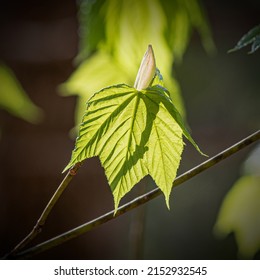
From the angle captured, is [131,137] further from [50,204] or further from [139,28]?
[139,28]

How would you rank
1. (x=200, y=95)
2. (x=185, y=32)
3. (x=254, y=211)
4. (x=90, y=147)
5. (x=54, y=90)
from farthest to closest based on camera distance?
(x=54, y=90)
(x=200, y=95)
(x=254, y=211)
(x=185, y=32)
(x=90, y=147)

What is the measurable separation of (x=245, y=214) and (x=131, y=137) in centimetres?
36

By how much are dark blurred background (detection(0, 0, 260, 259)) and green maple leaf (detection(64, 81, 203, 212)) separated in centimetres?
91

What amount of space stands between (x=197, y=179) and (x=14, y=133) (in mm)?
470

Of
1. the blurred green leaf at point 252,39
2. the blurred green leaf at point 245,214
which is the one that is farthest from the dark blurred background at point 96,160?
the blurred green leaf at point 252,39

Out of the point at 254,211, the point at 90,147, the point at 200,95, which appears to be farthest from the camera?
the point at 200,95

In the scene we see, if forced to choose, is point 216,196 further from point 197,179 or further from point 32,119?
point 32,119

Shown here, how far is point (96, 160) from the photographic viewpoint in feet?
4.39

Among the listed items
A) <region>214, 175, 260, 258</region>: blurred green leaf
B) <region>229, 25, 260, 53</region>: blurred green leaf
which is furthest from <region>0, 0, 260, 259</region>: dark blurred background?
<region>229, 25, 260, 53</region>: blurred green leaf

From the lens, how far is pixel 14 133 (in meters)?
1.28

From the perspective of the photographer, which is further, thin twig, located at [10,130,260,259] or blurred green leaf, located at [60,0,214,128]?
blurred green leaf, located at [60,0,214,128]

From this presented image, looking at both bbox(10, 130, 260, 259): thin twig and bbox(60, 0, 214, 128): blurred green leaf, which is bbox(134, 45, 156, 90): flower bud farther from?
bbox(60, 0, 214, 128): blurred green leaf

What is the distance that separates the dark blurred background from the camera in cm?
119
